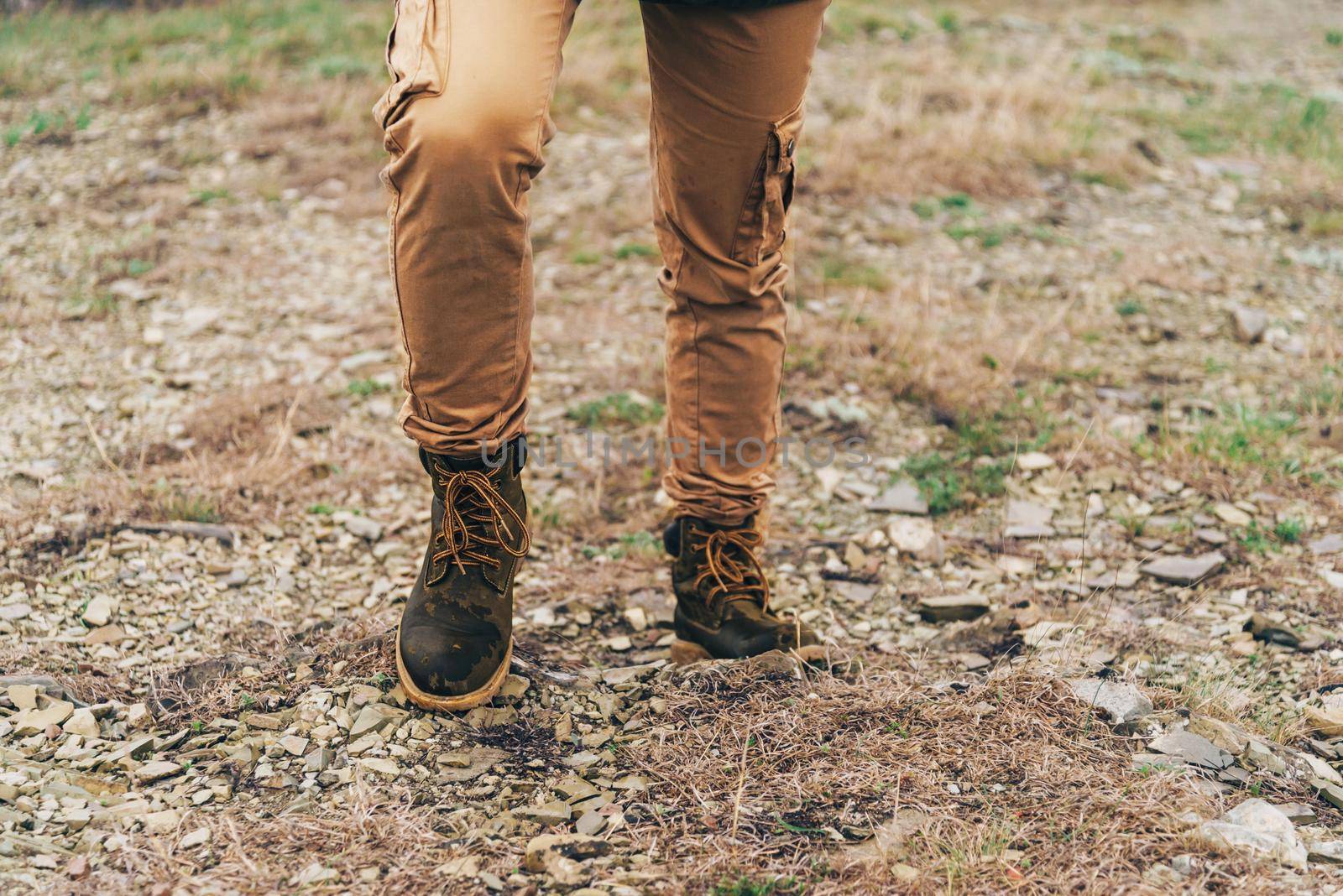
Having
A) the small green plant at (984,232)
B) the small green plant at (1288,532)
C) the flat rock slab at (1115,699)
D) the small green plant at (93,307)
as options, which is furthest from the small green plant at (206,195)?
the small green plant at (1288,532)

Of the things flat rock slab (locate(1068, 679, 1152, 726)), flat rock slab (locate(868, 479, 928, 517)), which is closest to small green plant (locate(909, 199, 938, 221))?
flat rock slab (locate(868, 479, 928, 517))

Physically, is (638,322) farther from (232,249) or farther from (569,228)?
(232,249)

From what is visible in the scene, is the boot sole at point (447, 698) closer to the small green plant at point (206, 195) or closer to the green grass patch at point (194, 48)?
the small green plant at point (206, 195)

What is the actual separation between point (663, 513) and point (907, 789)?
4.70ft

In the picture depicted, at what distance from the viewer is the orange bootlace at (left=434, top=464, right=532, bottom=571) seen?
2.02 metres

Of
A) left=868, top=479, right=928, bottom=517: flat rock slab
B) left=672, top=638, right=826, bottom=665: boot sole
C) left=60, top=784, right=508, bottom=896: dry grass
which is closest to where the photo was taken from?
left=60, top=784, right=508, bottom=896: dry grass

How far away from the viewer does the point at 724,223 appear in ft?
6.97

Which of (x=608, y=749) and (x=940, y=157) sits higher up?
(x=940, y=157)

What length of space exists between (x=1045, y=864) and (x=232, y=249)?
4271 mm

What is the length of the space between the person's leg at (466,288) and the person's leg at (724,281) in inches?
11.9

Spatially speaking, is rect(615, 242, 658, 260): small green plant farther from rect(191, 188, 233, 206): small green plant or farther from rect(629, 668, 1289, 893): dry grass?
rect(629, 668, 1289, 893): dry grass

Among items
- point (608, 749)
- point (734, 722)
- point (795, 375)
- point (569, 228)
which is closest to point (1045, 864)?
point (734, 722)

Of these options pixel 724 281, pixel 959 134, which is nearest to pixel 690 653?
pixel 724 281

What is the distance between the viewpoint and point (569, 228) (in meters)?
5.04
